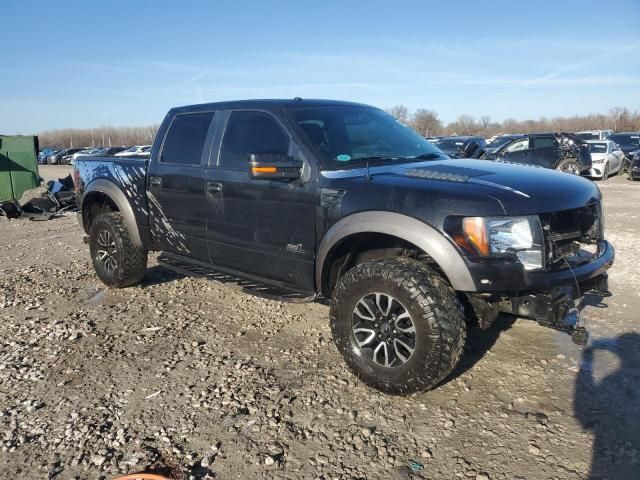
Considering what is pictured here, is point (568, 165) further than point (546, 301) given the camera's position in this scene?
Yes

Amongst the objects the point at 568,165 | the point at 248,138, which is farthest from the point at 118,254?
the point at 568,165

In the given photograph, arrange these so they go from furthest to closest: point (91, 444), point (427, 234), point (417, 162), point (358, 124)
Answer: point (358, 124), point (417, 162), point (427, 234), point (91, 444)

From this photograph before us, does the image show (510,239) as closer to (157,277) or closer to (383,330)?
(383,330)

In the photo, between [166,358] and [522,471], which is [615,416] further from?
[166,358]

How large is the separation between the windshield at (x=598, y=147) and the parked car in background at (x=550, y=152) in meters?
2.65

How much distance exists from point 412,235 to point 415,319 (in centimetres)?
51

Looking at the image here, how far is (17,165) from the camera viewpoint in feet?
44.7

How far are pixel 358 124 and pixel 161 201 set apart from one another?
204 cm

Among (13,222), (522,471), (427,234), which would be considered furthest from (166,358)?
(13,222)

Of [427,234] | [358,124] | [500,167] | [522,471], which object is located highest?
[358,124]

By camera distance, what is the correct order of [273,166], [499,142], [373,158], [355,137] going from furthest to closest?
[499,142] → [355,137] → [373,158] → [273,166]

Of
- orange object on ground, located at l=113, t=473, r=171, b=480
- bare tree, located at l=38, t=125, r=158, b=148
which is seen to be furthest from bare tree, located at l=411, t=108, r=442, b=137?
orange object on ground, located at l=113, t=473, r=171, b=480

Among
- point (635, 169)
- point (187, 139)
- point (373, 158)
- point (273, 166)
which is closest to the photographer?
point (273, 166)

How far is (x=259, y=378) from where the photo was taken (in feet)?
11.8
